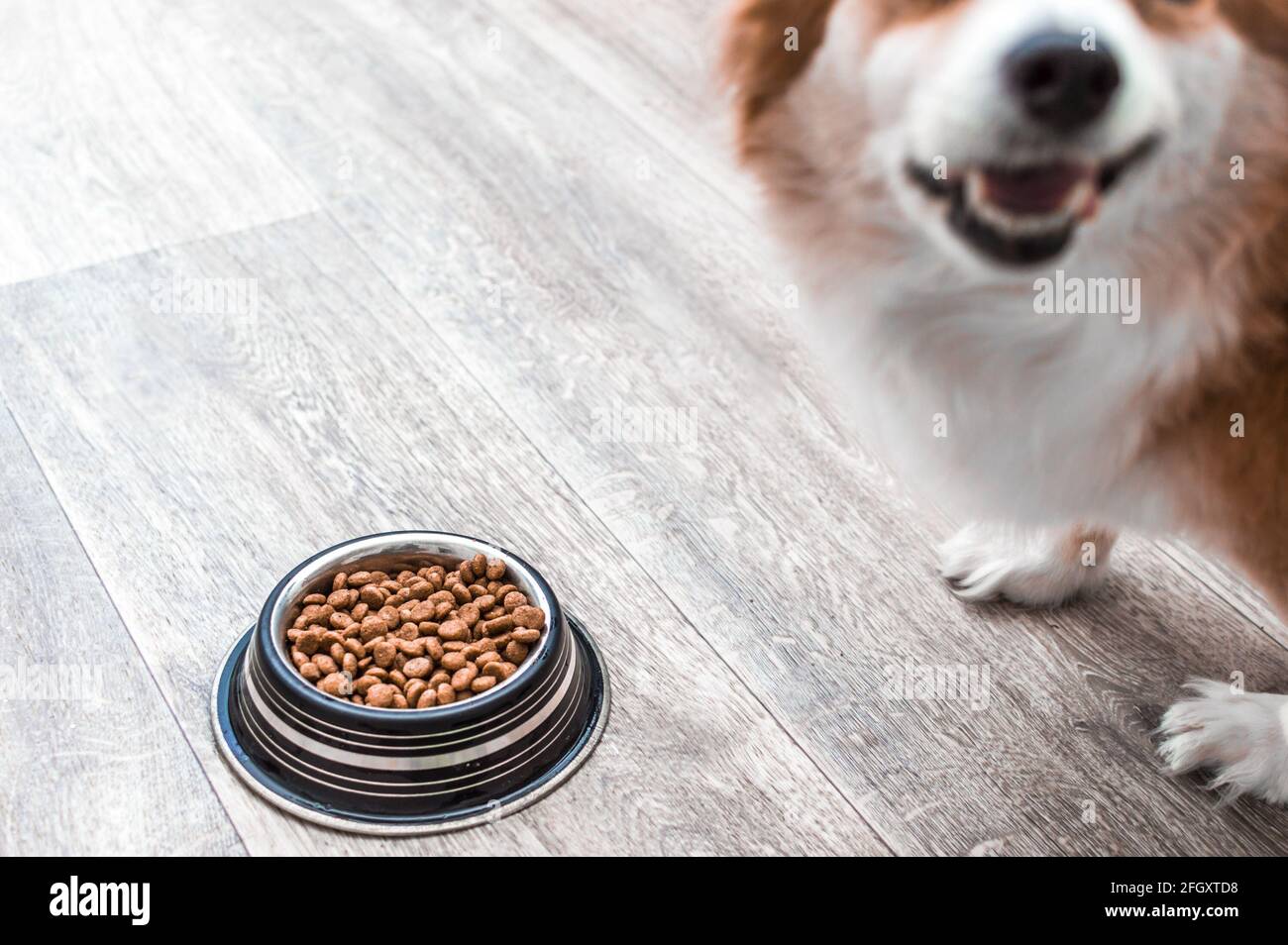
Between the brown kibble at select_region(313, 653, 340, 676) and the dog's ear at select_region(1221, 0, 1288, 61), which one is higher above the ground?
the dog's ear at select_region(1221, 0, 1288, 61)

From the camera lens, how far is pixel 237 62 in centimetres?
265

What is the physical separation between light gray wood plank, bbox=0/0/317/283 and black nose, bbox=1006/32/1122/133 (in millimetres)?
1507

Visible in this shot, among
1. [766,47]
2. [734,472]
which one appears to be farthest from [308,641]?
[766,47]

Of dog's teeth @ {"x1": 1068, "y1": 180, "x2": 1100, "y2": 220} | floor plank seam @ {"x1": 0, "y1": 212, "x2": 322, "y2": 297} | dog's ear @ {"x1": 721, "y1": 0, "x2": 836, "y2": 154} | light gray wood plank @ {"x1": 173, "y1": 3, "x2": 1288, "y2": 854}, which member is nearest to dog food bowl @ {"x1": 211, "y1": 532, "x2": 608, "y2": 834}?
light gray wood plank @ {"x1": 173, "y1": 3, "x2": 1288, "y2": 854}

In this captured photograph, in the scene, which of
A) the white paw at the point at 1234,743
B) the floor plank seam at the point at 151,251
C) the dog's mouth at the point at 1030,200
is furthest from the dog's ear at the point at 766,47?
the floor plank seam at the point at 151,251

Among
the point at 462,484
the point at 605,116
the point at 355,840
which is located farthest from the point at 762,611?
the point at 605,116

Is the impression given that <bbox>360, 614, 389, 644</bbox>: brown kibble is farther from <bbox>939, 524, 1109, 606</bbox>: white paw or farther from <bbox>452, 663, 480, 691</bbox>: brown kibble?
<bbox>939, 524, 1109, 606</bbox>: white paw

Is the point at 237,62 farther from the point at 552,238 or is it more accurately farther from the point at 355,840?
the point at 355,840

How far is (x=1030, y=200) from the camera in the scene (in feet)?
3.67

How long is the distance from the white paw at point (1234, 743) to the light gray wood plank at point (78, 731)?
1.00 metres

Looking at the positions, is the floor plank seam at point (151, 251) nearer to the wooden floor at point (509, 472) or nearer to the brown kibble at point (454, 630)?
the wooden floor at point (509, 472)

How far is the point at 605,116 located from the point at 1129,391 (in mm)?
1532

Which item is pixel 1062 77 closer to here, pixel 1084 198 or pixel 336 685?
pixel 1084 198

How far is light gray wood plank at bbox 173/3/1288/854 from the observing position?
4.96 ft
